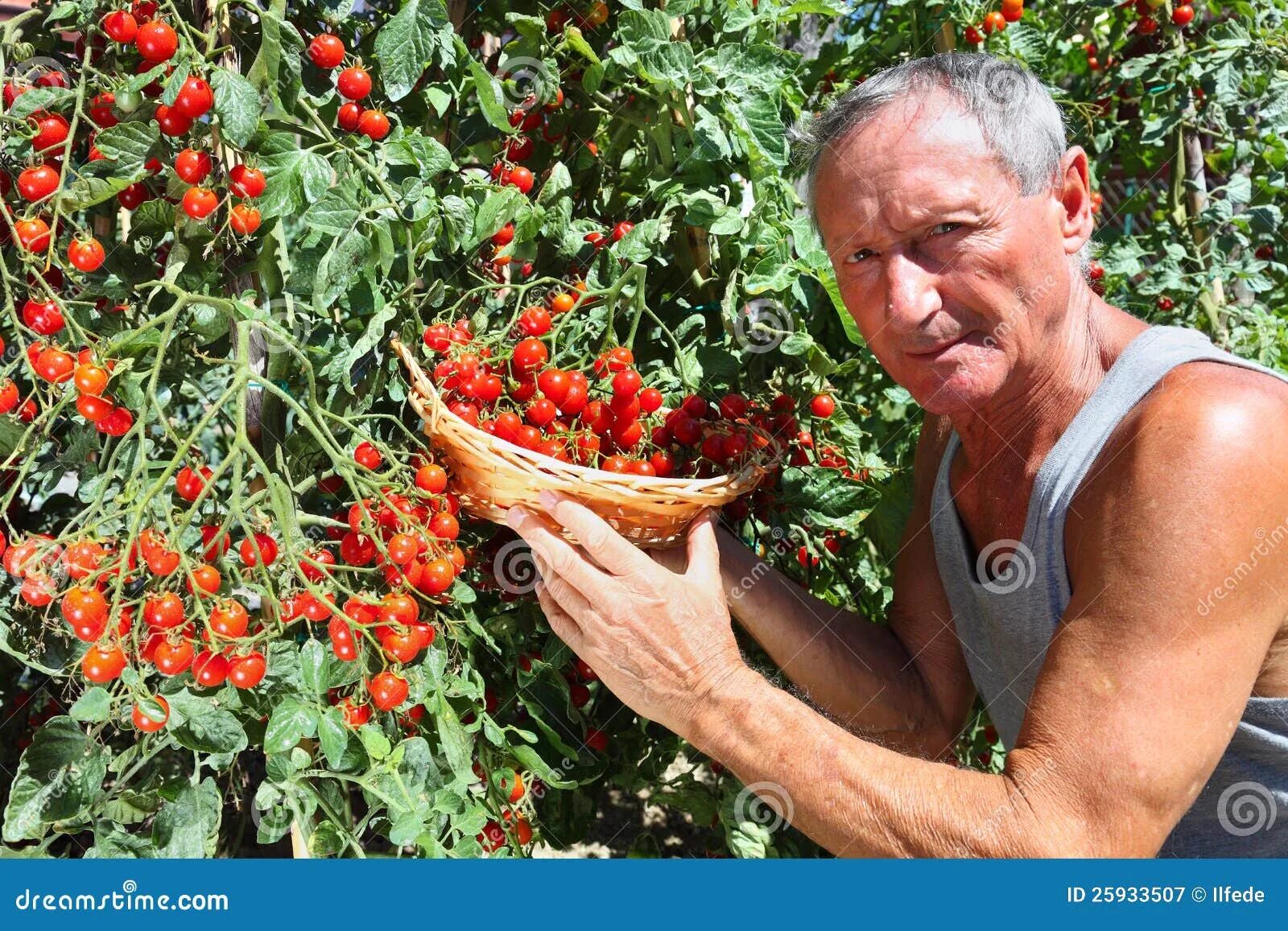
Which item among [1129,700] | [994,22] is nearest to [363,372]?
[1129,700]

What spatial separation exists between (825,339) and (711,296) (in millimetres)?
401

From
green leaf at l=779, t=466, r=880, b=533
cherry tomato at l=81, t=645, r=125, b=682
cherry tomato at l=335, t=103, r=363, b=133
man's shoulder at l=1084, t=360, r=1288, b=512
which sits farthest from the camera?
green leaf at l=779, t=466, r=880, b=533

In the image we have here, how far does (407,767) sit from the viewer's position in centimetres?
110

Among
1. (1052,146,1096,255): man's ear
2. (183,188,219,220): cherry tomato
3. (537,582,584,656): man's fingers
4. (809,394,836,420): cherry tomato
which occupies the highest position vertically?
(1052,146,1096,255): man's ear

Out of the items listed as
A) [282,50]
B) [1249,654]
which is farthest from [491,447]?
[1249,654]

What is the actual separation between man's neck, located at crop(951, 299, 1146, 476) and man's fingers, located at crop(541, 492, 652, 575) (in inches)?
21.7

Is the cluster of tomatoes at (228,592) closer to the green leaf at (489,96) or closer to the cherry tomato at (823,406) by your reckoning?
the green leaf at (489,96)

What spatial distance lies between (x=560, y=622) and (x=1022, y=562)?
587mm

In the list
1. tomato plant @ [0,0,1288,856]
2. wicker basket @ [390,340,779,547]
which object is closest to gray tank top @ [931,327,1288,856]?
tomato plant @ [0,0,1288,856]

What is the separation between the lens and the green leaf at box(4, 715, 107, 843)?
3.46 ft

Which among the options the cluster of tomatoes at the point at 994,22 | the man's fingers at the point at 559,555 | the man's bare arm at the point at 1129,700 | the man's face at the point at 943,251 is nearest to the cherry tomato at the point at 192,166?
the man's fingers at the point at 559,555

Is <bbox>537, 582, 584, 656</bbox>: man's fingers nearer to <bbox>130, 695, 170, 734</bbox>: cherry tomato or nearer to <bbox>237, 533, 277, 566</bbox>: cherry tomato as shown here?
<bbox>237, 533, 277, 566</bbox>: cherry tomato

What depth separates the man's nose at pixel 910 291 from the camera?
4.00ft

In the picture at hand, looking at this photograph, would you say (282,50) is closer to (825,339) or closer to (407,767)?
(407,767)
